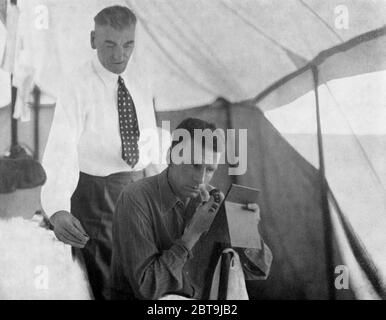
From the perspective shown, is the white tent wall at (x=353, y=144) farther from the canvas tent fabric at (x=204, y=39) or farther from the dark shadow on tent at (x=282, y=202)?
the canvas tent fabric at (x=204, y=39)

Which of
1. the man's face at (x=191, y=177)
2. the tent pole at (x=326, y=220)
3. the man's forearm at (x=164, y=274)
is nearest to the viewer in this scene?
the man's forearm at (x=164, y=274)

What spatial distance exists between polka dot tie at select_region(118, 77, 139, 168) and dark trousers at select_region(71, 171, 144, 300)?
0.12 metres

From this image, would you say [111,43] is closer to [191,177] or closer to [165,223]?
[191,177]

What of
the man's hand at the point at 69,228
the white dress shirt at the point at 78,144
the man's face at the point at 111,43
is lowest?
the man's hand at the point at 69,228

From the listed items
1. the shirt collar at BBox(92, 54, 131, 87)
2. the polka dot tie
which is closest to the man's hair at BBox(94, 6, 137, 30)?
the shirt collar at BBox(92, 54, 131, 87)

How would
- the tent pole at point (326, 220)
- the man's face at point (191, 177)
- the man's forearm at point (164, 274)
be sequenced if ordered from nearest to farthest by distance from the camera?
the man's forearm at point (164, 274), the man's face at point (191, 177), the tent pole at point (326, 220)

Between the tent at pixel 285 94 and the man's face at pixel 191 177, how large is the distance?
0.12 meters

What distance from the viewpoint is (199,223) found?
13.3 ft

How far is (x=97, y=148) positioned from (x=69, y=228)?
1.77 ft

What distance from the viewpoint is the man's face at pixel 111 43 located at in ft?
13.6

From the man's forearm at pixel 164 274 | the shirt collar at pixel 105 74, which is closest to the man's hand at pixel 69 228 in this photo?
the man's forearm at pixel 164 274

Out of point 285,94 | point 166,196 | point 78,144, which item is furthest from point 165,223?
point 285,94
